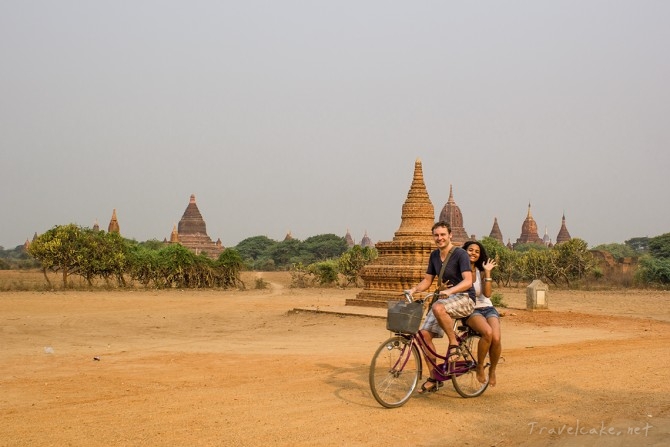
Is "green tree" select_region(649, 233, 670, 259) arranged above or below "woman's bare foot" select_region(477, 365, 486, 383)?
above

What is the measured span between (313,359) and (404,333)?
3.15 meters

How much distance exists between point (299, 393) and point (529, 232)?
300 ft

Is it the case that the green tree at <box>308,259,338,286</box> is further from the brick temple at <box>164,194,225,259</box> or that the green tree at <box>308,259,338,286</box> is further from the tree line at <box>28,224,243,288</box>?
the brick temple at <box>164,194,225,259</box>

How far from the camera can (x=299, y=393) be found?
6.57m

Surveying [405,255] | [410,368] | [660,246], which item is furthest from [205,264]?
[660,246]

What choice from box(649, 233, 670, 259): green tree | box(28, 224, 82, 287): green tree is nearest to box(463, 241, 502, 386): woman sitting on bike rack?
box(28, 224, 82, 287): green tree

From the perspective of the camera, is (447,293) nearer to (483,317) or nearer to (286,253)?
(483,317)

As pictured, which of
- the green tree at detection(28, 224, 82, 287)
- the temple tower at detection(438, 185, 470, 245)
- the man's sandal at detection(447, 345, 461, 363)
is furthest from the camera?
the temple tower at detection(438, 185, 470, 245)

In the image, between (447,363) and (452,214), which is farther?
(452,214)

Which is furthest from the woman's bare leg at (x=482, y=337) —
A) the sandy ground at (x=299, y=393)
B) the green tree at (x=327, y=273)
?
the green tree at (x=327, y=273)

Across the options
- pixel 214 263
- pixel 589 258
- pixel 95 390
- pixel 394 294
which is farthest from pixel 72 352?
pixel 589 258

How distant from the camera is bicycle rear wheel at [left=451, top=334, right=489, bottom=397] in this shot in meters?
6.48

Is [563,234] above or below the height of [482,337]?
above

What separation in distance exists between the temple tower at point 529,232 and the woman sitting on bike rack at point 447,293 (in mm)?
89755
